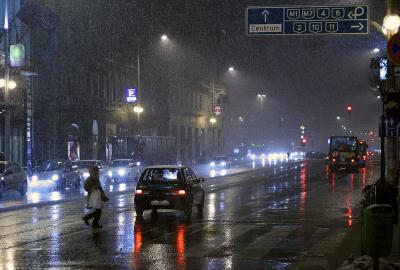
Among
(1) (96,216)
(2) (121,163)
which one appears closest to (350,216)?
(1) (96,216)

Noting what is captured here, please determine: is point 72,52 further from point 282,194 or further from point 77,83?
point 282,194

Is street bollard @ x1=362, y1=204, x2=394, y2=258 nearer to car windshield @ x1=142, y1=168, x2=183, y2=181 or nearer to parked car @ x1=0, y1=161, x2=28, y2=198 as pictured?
car windshield @ x1=142, y1=168, x2=183, y2=181

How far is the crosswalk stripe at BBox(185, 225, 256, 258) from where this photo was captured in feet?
42.8

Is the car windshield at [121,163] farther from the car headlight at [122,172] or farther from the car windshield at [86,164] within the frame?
the car windshield at [86,164]

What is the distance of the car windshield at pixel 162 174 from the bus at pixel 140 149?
32.4 meters

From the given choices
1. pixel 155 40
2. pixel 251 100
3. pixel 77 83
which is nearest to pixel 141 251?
pixel 77 83

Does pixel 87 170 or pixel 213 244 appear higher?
pixel 87 170

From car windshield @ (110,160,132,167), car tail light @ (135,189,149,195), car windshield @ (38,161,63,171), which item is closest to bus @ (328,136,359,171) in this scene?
car windshield @ (110,160,132,167)

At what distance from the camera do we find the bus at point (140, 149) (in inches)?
2119

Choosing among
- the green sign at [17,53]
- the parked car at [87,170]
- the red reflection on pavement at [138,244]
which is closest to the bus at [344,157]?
the parked car at [87,170]

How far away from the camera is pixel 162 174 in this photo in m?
20.1

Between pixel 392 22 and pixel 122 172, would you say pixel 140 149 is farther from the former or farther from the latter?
pixel 392 22

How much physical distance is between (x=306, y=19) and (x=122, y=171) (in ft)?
72.8

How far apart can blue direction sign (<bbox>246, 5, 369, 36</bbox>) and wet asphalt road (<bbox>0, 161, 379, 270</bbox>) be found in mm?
5786
